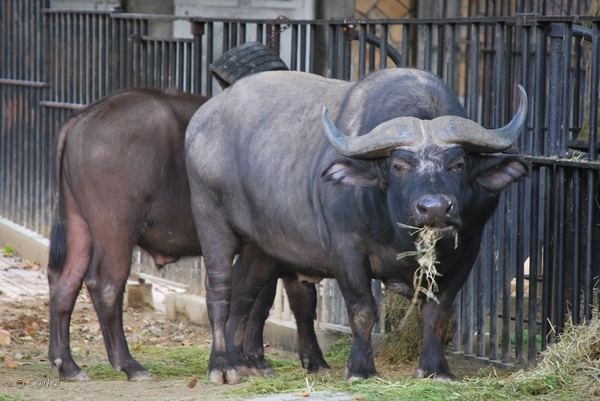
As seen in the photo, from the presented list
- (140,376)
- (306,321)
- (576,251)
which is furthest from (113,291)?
(576,251)

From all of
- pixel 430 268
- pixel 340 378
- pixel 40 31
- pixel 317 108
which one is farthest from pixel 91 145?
pixel 40 31

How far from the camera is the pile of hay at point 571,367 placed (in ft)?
20.0

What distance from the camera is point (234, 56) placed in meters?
8.66

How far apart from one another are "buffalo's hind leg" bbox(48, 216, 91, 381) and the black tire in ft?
5.15

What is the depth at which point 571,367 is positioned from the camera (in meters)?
6.27

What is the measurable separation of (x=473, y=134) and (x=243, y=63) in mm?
2880

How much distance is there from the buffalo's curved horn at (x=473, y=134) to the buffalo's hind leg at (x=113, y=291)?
263 cm

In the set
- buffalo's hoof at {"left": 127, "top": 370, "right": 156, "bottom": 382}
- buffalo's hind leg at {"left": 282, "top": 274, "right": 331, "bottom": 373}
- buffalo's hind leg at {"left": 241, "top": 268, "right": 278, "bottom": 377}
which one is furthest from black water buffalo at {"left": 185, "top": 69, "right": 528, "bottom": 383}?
buffalo's hoof at {"left": 127, "top": 370, "right": 156, "bottom": 382}

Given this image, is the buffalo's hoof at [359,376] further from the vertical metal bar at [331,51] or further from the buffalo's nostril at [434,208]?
the vertical metal bar at [331,51]

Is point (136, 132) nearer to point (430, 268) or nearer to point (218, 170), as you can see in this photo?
point (218, 170)

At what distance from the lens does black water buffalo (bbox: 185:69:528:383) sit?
6.18 metres

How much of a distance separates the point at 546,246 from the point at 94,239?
10.0 ft

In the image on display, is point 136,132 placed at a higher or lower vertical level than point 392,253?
higher

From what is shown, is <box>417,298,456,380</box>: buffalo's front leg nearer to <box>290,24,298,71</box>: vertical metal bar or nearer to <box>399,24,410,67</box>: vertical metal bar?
<box>399,24,410,67</box>: vertical metal bar
